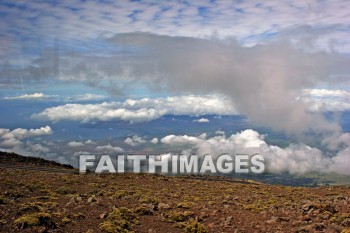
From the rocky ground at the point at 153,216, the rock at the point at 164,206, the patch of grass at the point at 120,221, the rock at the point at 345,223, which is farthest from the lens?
the rock at the point at 164,206

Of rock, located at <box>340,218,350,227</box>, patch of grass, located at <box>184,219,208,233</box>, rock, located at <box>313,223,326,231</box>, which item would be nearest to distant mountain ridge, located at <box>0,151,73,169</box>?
patch of grass, located at <box>184,219,208,233</box>

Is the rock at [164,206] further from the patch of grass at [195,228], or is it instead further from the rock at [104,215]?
the rock at [104,215]

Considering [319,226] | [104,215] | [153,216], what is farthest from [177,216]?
[319,226]

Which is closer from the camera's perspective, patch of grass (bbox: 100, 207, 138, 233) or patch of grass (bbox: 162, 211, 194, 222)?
patch of grass (bbox: 100, 207, 138, 233)

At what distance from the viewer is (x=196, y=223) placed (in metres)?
20.8

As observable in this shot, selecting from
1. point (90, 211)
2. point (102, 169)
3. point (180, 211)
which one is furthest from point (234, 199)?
point (102, 169)

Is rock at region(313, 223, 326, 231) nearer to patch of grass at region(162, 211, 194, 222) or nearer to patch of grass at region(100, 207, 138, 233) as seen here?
patch of grass at region(162, 211, 194, 222)

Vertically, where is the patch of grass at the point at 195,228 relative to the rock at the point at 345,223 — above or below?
below

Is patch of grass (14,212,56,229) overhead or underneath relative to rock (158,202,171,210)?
overhead

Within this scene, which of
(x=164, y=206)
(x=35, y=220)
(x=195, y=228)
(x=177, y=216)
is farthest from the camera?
(x=164, y=206)

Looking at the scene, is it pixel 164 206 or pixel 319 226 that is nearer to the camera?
pixel 319 226

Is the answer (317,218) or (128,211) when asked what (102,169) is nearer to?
(128,211)

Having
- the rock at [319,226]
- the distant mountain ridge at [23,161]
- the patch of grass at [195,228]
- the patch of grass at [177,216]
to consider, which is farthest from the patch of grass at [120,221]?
the distant mountain ridge at [23,161]

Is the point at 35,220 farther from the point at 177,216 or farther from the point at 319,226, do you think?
the point at 319,226
